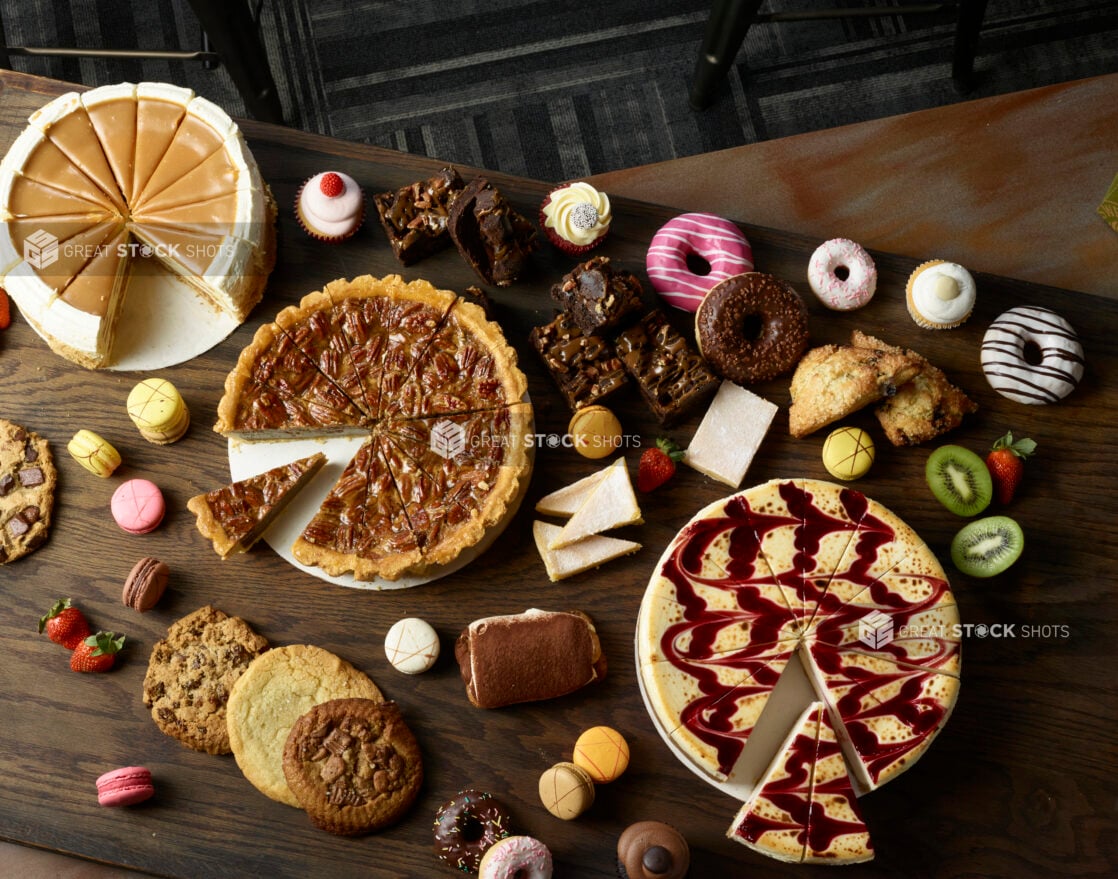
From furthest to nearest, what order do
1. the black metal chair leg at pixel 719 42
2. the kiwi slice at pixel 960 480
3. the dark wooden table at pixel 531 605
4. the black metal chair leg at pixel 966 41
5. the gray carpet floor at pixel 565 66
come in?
1. the gray carpet floor at pixel 565 66
2. the black metal chair leg at pixel 966 41
3. the black metal chair leg at pixel 719 42
4. the kiwi slice at pixel 960 480
5. the dark wooden table at pixel 531 605

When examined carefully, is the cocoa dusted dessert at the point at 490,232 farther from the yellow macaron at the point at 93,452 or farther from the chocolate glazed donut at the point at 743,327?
the yellow macaron at the point at 93,452

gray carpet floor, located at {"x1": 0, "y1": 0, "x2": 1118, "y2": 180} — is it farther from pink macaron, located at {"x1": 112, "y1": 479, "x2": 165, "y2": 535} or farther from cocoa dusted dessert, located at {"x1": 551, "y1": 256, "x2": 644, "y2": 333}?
pink macaron, located at {"x1": 112, "y1": 479, "x2": 165, "y2": 535}

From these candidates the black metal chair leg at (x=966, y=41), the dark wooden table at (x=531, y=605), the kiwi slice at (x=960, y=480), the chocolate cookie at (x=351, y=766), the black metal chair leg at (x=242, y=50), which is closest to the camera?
the chocolate cookie at (x=351, y=766)

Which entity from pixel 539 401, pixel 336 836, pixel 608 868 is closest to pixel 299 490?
pixel 539 401

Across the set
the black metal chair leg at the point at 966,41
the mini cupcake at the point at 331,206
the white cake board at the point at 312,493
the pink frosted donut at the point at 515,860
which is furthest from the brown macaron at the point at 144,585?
the black metal chair leg at the point at 966,41

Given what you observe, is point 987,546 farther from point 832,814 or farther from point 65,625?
point 65,625

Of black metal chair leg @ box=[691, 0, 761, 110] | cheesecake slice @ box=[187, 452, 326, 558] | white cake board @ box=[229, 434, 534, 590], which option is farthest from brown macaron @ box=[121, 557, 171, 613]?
black metal chair leg @ box=[691, 0, 761, 110]

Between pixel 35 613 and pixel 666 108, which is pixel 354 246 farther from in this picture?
pixel 666 108

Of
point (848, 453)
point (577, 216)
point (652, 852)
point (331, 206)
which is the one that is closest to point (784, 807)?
point (652, 852)
